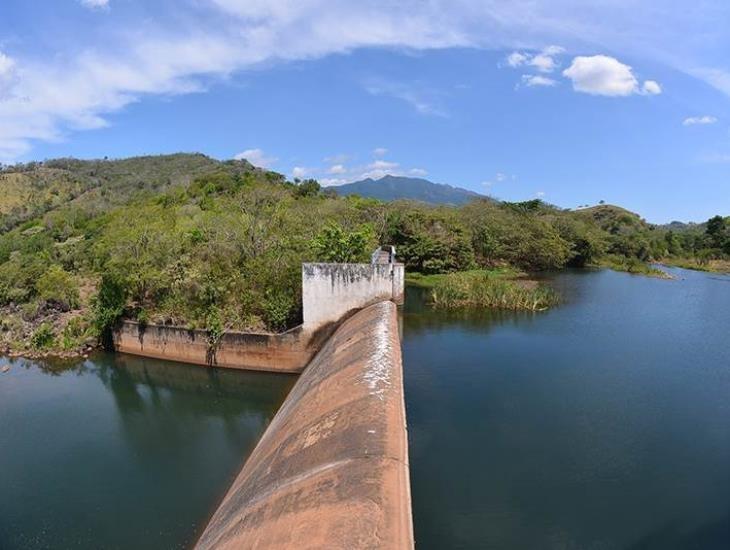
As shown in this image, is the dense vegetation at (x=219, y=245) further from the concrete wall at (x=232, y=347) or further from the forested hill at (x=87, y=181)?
the concrete wall at (x=232, y=347)

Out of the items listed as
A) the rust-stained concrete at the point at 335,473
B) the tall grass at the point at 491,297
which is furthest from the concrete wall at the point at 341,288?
the tall grass at the point at 491,297

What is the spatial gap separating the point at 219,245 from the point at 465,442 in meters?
12.5

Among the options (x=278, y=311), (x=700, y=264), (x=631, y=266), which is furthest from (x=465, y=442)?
(x=700, y=264)

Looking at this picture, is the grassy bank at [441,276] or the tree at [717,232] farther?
the tree at [717,232]

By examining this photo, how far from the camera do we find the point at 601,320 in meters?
24.1

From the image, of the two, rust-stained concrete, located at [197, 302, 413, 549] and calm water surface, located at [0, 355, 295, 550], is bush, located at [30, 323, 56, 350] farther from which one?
rust-stained concrete, located at [197, 302, 413, 549]

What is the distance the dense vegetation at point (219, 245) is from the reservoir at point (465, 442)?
2532 millimetres

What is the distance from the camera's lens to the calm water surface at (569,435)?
9055mm

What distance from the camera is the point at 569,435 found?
12.2m

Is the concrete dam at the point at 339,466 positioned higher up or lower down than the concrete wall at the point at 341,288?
lower down

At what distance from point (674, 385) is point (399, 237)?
917 inches

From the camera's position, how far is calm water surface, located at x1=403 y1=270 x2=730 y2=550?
9055 millimetres

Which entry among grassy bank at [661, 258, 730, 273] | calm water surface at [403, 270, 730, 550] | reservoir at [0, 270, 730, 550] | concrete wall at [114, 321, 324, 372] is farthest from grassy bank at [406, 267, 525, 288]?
grassy bank at [661, 258, 730, 273]

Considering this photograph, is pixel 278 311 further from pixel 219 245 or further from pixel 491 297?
pixel 491 297
